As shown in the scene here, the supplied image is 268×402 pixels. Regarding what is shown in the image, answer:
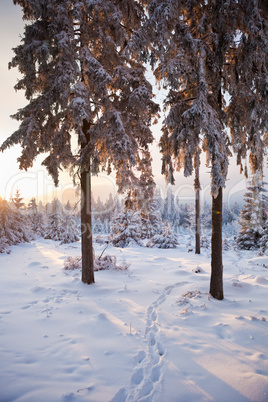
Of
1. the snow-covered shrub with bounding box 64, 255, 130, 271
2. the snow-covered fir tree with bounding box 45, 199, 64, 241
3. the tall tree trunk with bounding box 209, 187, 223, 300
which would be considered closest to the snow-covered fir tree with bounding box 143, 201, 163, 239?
the snow-covered fir tree with bounding box 45, 199, 64, 241

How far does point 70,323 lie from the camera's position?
16.2ft

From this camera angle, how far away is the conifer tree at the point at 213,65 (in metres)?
5.18

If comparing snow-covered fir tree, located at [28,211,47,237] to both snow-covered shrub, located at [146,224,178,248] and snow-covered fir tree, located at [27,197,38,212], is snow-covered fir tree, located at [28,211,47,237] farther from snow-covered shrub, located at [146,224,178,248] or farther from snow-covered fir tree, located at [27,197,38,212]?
snow-covered shrub, located at [146,224,178,248]

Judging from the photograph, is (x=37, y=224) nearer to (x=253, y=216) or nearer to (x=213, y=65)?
(x=253, y=216)

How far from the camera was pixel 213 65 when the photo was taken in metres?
5.68

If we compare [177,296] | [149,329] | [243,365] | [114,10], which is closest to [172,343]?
[149,329]

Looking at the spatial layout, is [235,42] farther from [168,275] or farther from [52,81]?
[168,275]

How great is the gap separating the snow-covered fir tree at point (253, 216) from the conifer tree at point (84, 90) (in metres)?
18.8

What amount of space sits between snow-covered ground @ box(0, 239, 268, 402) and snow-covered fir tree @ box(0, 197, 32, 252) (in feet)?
40.6

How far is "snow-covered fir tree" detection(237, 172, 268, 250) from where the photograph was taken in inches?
831

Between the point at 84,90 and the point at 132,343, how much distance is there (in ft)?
22.2

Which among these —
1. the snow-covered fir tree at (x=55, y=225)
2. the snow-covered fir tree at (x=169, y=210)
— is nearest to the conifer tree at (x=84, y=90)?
the snow-covered fir tree at (x=55, y=225)

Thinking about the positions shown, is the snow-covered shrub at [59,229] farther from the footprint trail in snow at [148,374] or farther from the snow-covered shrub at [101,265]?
the footprint trail in snow at [148,374]

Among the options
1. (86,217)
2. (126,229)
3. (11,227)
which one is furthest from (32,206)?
(86,217)
